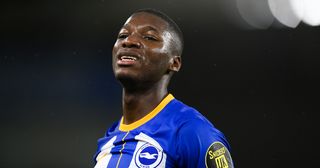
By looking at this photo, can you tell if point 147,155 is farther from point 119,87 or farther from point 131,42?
point 119,87

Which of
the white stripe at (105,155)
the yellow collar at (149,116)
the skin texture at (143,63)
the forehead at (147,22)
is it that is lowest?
the white stripe at (105,155)

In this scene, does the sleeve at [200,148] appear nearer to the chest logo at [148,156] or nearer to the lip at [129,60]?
the chest logo at [148,156]

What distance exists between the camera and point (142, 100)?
1.12m

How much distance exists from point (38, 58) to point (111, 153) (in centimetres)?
143

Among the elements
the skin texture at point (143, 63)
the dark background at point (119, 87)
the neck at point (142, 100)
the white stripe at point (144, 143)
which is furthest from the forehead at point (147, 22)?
the dark background at point (119, 87)

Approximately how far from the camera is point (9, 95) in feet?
7.82

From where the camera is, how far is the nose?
1.09m

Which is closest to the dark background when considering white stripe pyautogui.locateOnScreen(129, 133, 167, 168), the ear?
the ear

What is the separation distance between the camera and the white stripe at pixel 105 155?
106cm

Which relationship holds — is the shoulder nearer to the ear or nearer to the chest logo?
the chest logo

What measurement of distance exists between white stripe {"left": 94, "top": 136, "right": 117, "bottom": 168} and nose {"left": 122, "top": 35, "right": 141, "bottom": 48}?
0.79ft

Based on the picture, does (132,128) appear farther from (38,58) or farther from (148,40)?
(38,58)

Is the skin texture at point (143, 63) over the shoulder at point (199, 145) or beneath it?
over

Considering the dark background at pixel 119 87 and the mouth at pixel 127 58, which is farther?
the dark background at pixel 119 87
